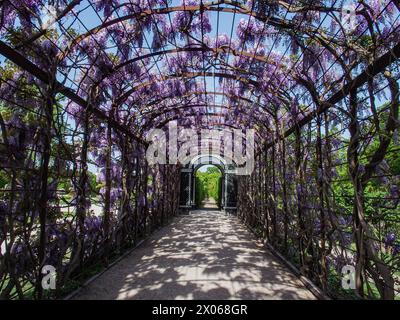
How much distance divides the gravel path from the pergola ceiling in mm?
1882

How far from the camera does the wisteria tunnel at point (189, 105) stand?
8.09 feet

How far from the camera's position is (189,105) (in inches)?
270

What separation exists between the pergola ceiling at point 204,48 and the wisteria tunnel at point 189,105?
0.8 inches

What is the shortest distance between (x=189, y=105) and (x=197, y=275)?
12.8 feet

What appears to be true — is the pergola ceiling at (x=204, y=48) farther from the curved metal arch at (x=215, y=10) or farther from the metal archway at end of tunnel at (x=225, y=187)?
the metal archway at end of tunnel at (x=225, y=187)

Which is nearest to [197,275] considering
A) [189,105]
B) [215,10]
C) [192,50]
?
[192,50]

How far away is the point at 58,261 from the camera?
9.71 feet

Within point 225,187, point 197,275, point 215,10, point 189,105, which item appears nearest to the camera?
point 215,10

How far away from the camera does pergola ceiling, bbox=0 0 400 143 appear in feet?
8.77

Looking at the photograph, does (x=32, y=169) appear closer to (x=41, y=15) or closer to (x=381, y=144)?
(x=41, y=15)

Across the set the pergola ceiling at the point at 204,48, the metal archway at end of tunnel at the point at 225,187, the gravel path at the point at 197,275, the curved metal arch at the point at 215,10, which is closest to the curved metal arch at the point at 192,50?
the pergola ceiling at the point at 204,48

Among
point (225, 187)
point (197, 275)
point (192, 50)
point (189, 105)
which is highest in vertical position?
point (189, 105)

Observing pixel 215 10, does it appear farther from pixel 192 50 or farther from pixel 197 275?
pixel 197 275
